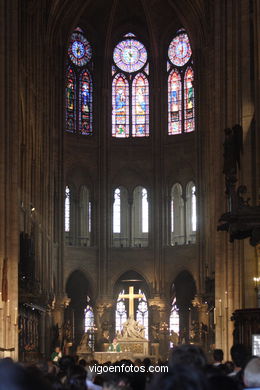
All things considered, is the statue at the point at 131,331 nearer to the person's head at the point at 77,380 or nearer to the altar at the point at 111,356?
the altar at the point at 111,356

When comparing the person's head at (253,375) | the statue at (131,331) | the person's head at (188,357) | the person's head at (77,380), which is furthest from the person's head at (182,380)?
the statue at (131,331)

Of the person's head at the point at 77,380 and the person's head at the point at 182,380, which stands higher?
the person's head at the point at 182,380

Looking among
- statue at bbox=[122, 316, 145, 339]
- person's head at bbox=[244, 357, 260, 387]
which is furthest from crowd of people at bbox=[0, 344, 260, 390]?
statue at bbox=[122, 316, 145, 339]

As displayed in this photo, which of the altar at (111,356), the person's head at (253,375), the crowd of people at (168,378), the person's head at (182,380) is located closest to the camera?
the crowd of people at (168,378)

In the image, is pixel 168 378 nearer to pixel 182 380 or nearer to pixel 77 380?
Answer: pixel 182 380

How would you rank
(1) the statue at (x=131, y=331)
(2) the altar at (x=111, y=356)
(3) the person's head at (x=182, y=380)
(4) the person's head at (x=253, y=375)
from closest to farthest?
(3) the person's head at (x=182, y=380) → (4) the person's head at (x=253, y=375) → (2) the altar at (x=111, y=356) → (1) the statue at (x=131, y=331)

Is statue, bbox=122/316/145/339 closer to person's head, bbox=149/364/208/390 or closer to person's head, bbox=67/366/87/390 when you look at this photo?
person's head, bbox=67/366/87/390

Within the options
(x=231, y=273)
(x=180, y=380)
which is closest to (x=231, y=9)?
(x=231, y=273)

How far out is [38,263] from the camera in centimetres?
4425

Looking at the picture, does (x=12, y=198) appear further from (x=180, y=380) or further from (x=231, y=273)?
(x=180, y=380)

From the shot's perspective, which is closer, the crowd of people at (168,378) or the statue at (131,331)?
the crowd of people at (168,378)

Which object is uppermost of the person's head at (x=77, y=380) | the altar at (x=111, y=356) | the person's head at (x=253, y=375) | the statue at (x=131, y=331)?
the person's head at (x=253, y=375)

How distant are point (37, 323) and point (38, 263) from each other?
9.82 feet

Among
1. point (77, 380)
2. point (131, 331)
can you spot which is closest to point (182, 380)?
point (77, 380)
